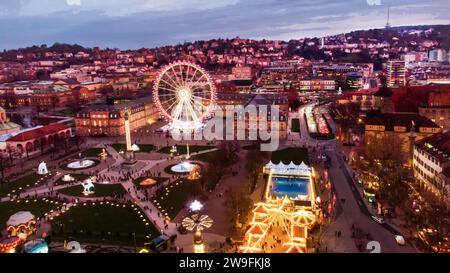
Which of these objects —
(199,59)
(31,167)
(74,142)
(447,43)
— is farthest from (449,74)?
(199,59)

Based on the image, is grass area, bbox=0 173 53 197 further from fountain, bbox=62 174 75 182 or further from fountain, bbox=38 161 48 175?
fountain, bbox=62 174 75 182

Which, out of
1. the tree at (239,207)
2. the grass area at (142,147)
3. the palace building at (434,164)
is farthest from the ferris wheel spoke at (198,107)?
the palace building at (434,164)

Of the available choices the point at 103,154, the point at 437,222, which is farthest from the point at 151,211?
the point at 103,154

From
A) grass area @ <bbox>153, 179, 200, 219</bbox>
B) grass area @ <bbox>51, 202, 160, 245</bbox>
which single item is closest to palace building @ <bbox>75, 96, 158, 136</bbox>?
grass area @ <bbox>153, 179, 200, 219</bbox>

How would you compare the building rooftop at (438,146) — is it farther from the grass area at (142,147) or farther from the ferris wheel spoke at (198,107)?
the grass area at (142,147)

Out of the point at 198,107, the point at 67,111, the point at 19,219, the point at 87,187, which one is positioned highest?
the point at 198,107

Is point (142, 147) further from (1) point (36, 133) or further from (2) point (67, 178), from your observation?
(2) point (67, 178)
